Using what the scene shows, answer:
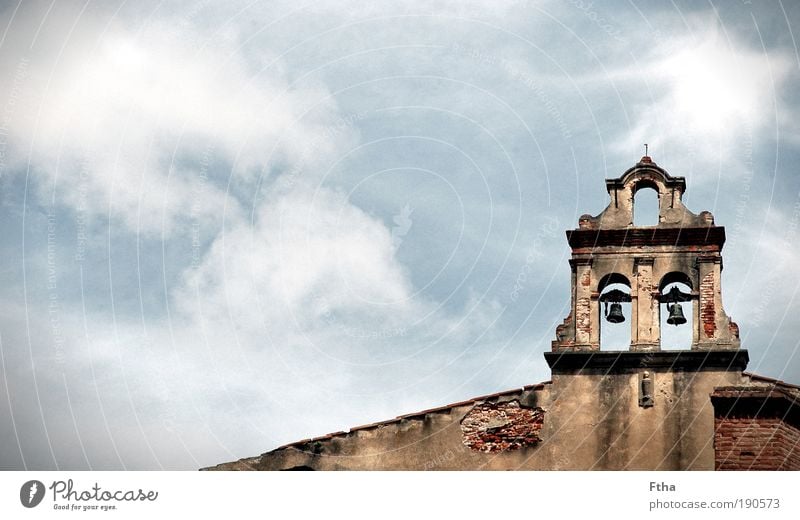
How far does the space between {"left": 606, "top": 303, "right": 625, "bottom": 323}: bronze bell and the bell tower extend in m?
0.02

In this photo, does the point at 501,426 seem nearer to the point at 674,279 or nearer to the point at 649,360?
the point at 649,360

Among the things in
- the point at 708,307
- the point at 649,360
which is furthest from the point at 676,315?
the point at 649,360

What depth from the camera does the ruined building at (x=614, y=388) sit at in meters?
21.5

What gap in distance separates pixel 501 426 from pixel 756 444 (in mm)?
4016

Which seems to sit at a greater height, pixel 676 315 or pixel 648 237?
pixel 648 237

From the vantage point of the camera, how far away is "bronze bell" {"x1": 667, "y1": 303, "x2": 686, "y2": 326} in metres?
22.6

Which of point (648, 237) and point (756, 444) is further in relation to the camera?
point (648, 237)

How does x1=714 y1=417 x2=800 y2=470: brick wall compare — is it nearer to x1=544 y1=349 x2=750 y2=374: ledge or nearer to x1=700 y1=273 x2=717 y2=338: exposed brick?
x1=544 y1=349 x2=750 y2=374: ledge

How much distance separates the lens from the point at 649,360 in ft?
72.6
